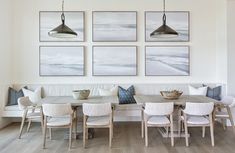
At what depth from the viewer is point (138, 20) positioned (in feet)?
19.6

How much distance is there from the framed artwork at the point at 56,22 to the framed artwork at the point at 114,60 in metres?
0.57

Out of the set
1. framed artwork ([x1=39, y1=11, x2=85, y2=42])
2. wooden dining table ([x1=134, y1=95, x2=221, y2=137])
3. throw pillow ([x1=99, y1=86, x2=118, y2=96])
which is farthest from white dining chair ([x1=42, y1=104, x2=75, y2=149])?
framed artwork ([x1=39, y1=11, x2=85, y2=42])

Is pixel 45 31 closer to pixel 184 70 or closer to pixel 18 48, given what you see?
pixel 18 48

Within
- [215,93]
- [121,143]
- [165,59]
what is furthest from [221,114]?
[121,143]

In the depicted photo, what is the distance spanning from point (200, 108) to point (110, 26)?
3065mm

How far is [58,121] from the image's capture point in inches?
160

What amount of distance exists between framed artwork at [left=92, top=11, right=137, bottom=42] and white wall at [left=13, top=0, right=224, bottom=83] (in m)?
0.13

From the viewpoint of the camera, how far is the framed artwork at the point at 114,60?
597 centimetres

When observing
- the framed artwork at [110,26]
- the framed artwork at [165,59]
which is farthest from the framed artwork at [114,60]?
the framed artwork at [165,59]

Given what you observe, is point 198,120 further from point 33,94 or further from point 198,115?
point 33,94

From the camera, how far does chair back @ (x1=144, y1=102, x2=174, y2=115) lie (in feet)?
12.9

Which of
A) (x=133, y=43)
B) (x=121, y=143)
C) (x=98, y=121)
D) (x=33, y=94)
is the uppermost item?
(x=133, y=43)

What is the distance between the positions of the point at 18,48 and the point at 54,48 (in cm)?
89

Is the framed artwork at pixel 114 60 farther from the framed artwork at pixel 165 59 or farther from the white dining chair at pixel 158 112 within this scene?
the white dining chair at pixel 158 112
